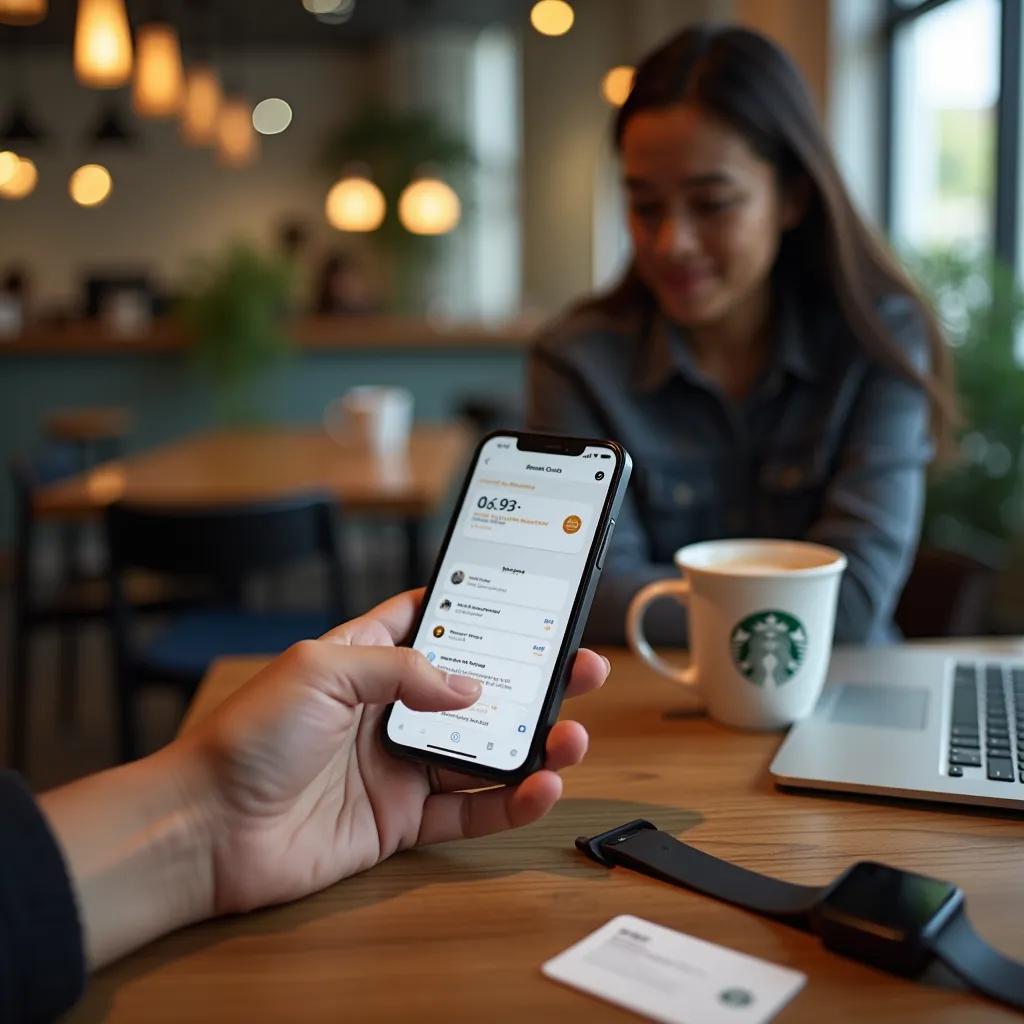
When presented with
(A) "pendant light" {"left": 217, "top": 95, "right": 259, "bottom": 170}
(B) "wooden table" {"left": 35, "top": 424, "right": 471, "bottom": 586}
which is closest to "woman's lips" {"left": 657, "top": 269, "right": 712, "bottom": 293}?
(B) "wooden table" {"left": 35, "top": 424, "right": 471, "bottom": 586}

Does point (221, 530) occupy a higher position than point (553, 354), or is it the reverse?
point (553, 354)

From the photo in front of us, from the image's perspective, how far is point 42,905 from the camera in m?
0.54

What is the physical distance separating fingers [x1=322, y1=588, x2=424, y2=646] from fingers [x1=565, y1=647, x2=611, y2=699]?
120 millimetres

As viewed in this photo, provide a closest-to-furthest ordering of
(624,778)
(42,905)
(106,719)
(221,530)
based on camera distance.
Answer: (42,905), (624,778), (221,530), (106,719)

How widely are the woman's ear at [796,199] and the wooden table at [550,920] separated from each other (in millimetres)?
891

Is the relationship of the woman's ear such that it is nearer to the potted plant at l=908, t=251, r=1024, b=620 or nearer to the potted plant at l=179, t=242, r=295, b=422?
the potted plant at l=908, t=251, r=1024, b=620

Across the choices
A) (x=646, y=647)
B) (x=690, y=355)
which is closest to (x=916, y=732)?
(x=646, y=647)

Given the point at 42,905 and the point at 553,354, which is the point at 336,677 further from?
the point at 553,354

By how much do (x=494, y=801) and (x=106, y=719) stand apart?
9.91ft

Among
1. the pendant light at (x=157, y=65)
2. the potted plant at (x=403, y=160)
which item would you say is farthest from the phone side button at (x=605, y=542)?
the potted plant at (x=403, y=160)

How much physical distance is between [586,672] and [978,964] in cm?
28

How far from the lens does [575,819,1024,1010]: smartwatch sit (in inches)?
20.7

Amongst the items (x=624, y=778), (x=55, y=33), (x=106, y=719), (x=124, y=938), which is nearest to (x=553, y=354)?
(x=624, y=778)

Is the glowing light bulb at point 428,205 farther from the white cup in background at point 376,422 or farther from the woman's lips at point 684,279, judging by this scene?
the woman's lips at point 684,279
